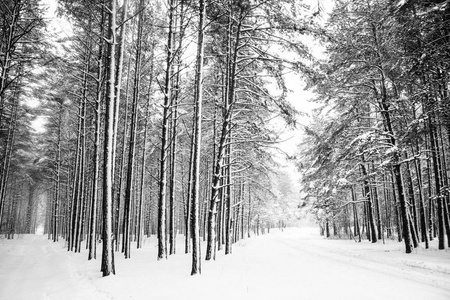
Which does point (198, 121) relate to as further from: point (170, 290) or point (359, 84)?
point (359, 84)

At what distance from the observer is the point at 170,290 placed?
534 centimetres

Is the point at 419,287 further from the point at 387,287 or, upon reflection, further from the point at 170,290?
the point at 170,290

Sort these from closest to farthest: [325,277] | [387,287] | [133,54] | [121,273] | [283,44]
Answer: [387,287] → [325,277] → [121,273] → [283,44] → [133,54]

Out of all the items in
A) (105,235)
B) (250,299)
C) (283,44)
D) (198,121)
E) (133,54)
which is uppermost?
(133,54)

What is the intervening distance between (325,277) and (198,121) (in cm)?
586

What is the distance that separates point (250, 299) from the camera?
186 inches

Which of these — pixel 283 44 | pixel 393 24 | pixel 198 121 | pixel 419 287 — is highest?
pixel 393 24

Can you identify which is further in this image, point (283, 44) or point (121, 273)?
point (283, 44)

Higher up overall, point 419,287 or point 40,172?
point 40,172

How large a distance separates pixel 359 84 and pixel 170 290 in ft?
43.6

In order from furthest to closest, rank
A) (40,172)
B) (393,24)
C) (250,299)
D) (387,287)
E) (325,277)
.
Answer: (40,172) < (393,24) < (325,277) < (387,287) < (250,299)

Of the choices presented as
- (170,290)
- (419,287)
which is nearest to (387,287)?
(419,287)

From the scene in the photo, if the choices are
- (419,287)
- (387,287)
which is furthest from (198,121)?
(419,287)

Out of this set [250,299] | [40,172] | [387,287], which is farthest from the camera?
[40,172]
